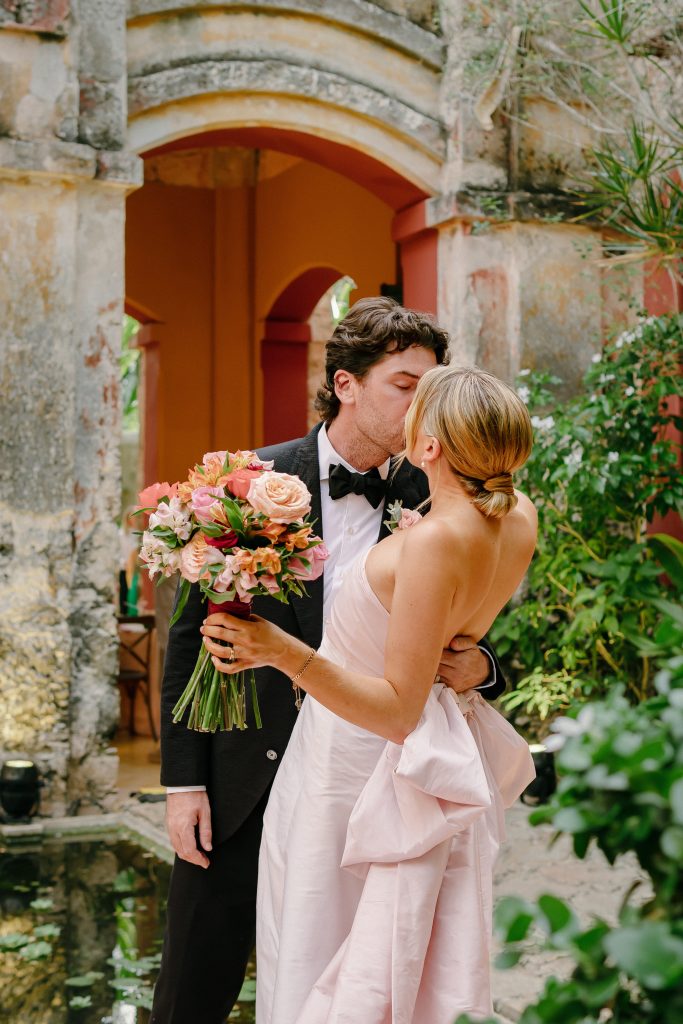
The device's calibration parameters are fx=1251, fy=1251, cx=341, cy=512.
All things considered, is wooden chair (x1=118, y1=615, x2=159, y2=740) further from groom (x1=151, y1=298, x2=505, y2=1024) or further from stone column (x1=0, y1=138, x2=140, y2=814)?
groom (x1=151, y1=298, x2=505, y2=1024)

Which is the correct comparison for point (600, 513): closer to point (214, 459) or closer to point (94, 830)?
point (94, 830)

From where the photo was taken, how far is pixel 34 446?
6.43m

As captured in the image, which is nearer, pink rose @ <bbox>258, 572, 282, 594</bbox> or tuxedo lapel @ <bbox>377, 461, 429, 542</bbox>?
pink rose @ <bbox>258, 572, 282, 594</bbox>

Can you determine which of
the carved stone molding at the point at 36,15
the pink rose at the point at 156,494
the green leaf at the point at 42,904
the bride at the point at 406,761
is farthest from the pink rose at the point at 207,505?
the carved stone molding at the point at 36,15

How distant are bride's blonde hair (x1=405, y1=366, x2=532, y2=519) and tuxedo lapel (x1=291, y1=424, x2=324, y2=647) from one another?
2.00ft

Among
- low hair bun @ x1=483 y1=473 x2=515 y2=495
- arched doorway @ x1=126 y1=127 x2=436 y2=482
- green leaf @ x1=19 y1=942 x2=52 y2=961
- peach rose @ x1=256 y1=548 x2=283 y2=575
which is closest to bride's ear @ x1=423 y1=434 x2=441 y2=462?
low hair bun @ x1=483 y1=473 x2=515 y2=495

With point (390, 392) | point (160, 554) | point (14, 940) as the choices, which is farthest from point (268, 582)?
point (14, 940)

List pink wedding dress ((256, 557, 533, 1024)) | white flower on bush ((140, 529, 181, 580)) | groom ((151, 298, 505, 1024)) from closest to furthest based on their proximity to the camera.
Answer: pink wedding dress ((256, 557, 533, 1024)) < white flower on bush ((140, 529, 181, 580)) < groom ((151, 298, 505, 1024))

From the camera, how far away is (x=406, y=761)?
2.32m

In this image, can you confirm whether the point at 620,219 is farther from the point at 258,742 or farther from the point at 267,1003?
the point at 267,1003

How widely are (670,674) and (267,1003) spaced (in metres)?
1.61

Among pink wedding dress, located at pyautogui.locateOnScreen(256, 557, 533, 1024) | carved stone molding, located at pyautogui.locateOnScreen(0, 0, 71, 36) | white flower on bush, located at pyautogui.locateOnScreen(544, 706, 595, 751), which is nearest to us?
white flower on bush, located at pyautogui.locateOnScreen(544, 706, 595, 751)

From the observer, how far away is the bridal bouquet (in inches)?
90.7

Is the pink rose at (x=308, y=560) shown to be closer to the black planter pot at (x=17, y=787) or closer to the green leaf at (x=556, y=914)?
the green leaf at (x=556, y=914)
